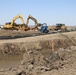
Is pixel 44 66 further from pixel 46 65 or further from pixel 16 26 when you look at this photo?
pixel 16 26

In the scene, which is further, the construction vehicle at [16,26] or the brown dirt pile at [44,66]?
the construction vehicle at [16,26]

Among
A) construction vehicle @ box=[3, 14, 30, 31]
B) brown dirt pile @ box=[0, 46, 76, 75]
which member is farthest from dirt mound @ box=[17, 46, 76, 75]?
construction vehicle @ box=[3, 14, 30, 31]

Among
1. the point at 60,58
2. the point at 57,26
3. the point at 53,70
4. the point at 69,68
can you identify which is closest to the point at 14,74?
the point at 53,70

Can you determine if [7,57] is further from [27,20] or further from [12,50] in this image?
[27,20]

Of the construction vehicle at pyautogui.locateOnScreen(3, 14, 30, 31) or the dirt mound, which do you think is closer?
the dirt mound

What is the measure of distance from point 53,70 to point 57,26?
54.7 metres

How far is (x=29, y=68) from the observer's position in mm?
12609

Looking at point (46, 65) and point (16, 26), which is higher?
point (46, 65)

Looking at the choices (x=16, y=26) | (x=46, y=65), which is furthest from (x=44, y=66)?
(x=16, y=26)

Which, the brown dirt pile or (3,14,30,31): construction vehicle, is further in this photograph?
(3,14,30,31): construction vehicle

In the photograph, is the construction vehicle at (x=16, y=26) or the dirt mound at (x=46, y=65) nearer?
the dirt mound at (x=46, y=65)

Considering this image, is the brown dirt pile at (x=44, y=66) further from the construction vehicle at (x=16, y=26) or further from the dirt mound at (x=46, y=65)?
the construction vehicle at (x=16, y=26)

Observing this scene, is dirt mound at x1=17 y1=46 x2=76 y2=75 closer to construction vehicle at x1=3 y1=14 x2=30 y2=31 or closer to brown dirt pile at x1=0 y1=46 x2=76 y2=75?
brown dirt pile at x1=0 y1=46 x2=76 y2=75

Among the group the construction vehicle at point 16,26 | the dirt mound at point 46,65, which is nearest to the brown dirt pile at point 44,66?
the dirt mound at point 46,65
